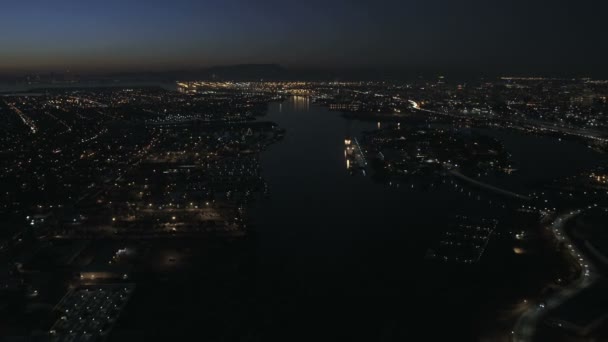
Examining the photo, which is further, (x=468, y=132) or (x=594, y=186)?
(x=468, y=132)

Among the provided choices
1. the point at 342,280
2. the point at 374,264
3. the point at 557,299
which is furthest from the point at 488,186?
the point at 342,280

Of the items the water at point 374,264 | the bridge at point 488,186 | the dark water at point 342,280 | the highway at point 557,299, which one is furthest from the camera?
the bridge at point 488,186

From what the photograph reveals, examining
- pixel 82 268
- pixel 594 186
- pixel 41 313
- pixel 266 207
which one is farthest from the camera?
pixel 594 186

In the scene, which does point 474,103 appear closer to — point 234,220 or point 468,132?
point 468,132

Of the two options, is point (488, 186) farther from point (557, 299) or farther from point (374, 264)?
point (557, 299)

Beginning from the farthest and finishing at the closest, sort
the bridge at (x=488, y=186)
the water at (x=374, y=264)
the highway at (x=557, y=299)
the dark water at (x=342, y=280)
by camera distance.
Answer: the bridge at (x=488, y=186) → the water at (x=374, y=264) → the dark water at (x=342, y=280) → the highway at (x=557, y=299)

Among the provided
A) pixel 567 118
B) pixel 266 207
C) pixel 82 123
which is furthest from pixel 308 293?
pixel 567 118

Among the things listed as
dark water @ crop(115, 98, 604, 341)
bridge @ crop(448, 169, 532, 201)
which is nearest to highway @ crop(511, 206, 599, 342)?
dark water @ crop(115, 98, 604, 341)

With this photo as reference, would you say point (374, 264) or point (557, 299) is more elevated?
point (557, 299)

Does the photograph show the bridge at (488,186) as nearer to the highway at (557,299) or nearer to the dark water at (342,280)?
the dark water at (342,280)

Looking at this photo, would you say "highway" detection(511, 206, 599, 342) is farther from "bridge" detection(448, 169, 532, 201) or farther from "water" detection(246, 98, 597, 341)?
"bridge" detection(448, 169, 532, 201)

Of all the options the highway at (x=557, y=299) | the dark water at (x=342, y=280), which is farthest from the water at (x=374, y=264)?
the highway at (x=557, y=299)
